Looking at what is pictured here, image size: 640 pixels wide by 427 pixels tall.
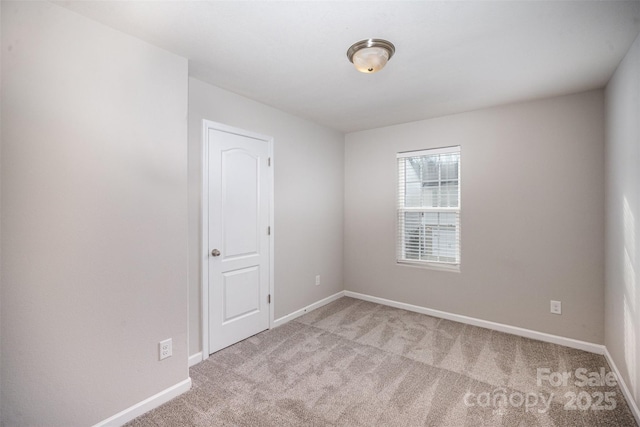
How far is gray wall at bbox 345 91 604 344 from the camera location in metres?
2.82

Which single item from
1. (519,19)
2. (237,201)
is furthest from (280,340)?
(519,19)

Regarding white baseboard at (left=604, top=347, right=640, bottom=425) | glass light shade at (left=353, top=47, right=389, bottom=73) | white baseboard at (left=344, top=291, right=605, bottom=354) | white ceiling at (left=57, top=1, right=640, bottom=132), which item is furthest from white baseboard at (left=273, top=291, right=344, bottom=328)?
white baseboard at (left=604, top=347, right=640, bottom=425)

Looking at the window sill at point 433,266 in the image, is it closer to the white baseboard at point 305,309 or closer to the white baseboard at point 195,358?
the white baseboard at point 305,309

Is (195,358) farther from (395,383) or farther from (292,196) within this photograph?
(292,196)

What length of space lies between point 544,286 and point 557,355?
0.65 meters

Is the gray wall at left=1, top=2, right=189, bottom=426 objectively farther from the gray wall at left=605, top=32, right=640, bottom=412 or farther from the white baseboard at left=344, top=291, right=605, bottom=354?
the gray wall at left=605, top=32, right=640, bottom=412

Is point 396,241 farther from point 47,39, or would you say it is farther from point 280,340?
point 47,39

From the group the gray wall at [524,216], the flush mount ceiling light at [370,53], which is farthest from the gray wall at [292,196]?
the flush mount ceiling light at [370,53]

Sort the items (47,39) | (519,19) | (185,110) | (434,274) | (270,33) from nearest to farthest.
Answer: (47,39) < (519,19) < (270,33) < (185,110) < (434,274)

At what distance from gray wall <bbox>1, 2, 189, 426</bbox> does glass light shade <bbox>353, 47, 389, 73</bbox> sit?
1.33 m

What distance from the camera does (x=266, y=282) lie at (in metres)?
3.33

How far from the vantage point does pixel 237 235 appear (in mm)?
3002

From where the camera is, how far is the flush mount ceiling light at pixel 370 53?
1988mm

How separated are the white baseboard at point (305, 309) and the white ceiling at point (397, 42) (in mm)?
2498
